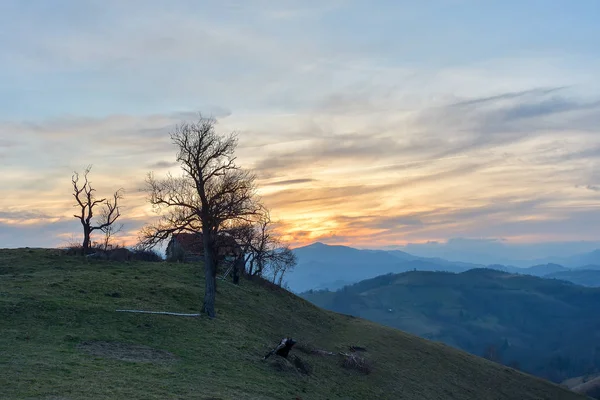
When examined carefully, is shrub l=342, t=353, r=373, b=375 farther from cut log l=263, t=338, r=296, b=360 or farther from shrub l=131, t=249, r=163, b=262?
shrub l=131, t=249, r=163, b=262

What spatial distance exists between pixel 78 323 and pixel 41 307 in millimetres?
3485

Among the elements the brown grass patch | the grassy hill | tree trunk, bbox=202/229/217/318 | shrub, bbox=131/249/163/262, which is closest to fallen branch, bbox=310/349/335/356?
the grassy hill

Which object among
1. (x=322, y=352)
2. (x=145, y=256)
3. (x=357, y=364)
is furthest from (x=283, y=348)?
(x=145, y=256)

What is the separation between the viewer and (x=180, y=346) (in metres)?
32.7

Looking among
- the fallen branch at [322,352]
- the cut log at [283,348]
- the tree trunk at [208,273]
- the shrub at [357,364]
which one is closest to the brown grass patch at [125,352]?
the cut log at [283,348]

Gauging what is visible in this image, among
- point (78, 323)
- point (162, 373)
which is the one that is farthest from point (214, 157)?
point (162, 373)

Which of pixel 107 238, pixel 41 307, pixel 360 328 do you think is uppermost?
pixel 107 238

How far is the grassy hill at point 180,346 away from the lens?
24.3 meters

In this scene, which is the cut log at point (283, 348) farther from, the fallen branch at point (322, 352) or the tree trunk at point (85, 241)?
the tree trunk at point (85, 241)

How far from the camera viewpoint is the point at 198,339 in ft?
115

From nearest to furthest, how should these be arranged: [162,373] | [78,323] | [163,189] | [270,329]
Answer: [162,373] → [78,323] → [163,189] → [270,329]

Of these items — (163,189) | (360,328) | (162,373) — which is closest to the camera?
(162,373)

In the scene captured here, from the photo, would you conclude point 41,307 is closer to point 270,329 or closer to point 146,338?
point 146,338

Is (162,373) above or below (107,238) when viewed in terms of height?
below
